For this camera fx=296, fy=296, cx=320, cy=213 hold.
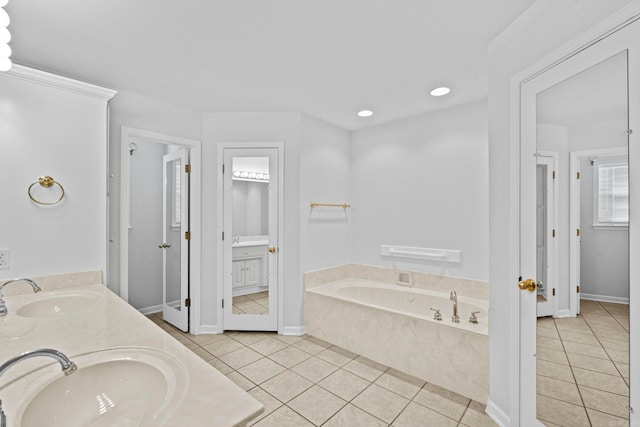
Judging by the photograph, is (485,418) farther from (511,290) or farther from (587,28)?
(587,28)

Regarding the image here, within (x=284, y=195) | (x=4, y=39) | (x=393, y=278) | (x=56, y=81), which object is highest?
(x=56, y=81)

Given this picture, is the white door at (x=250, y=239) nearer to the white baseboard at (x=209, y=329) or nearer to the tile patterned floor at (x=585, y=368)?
the white baseboard at (x=209, y=329)

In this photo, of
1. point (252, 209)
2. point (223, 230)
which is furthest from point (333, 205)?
point (223, 230)

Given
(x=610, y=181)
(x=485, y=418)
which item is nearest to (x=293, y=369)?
(x=485, y=418)

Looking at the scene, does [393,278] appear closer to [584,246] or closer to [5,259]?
[584,246]

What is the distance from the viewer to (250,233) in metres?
3.27

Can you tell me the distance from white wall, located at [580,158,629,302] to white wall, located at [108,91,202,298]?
10.6 feet

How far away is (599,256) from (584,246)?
0.11 meters

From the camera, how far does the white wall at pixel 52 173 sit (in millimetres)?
1900

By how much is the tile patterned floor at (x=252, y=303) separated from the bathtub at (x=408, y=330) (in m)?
0.46

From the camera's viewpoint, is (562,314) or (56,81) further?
(56,81)

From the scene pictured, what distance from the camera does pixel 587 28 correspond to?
1258 mm

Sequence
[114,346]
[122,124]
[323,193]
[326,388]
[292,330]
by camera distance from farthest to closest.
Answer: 1. [323,193]
2. [292,330]
3. [122,124]
4. [326,388]
5. [114,346]

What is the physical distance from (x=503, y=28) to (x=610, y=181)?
1.11 metres
